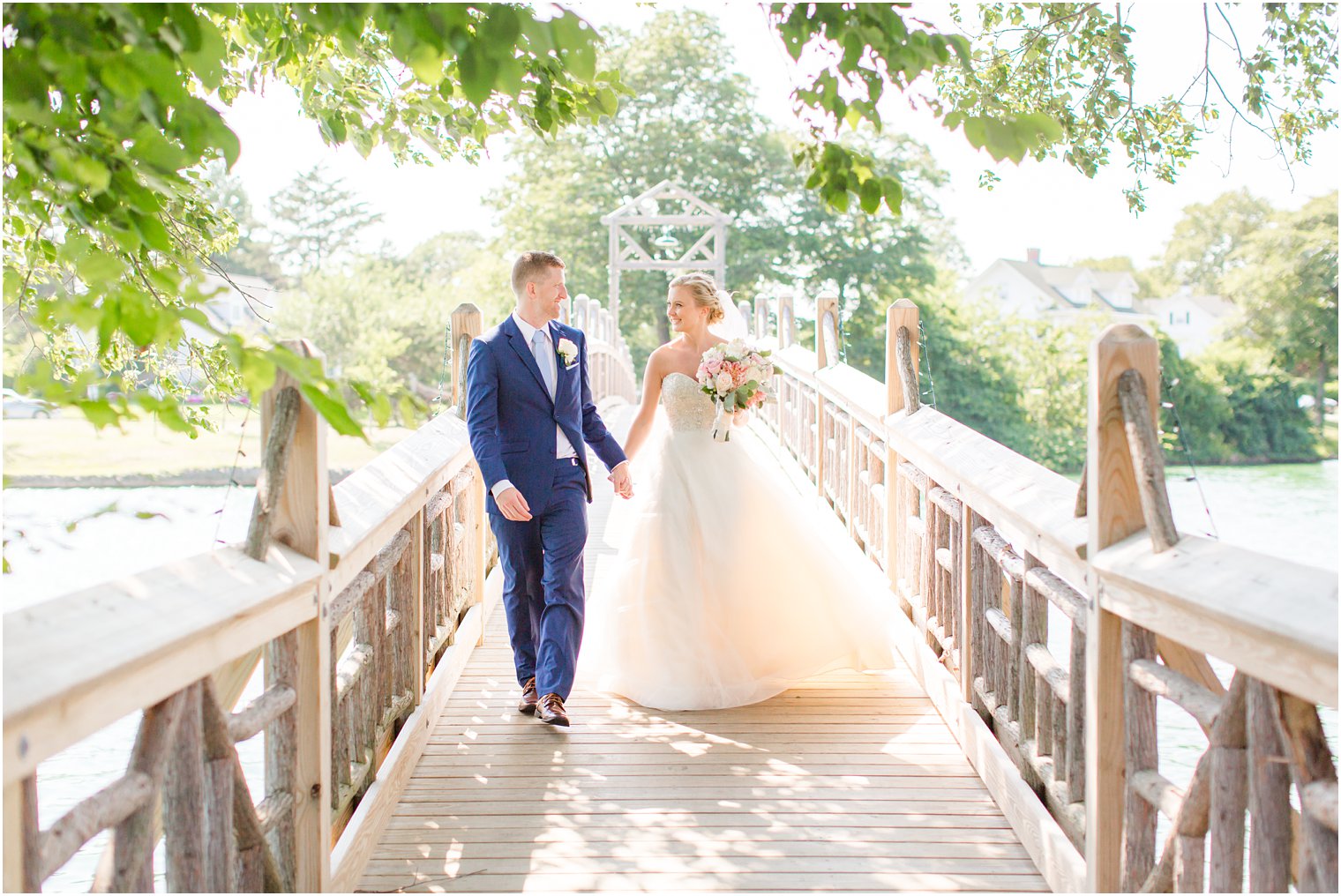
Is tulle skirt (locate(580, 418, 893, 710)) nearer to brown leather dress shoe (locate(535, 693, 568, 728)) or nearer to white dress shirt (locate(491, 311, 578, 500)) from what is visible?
brown leather dress shoe (locate(535, 693, 568, 728))

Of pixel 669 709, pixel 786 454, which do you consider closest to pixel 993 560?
pixel 669 709

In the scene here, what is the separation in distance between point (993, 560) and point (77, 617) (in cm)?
310

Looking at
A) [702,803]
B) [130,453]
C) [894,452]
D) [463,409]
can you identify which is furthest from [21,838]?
[130,453]

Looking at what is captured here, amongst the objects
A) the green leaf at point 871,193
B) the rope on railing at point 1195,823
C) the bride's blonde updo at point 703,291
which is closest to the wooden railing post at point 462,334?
the bride's blonde updo at point 703,291

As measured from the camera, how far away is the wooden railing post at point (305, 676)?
9.30ft

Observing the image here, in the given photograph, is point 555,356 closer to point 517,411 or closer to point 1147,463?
point 517,411

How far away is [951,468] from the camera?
4336mm

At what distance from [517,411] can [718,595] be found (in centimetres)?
117

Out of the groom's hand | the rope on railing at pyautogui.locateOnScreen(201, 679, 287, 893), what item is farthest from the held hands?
the rope on railing at pyautogui.locateOnScreen(201, 679, 287, 893)

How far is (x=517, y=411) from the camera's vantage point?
4.69 m

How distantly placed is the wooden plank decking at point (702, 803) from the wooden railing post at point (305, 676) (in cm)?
49

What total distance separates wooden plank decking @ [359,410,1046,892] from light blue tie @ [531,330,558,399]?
1.39 metres

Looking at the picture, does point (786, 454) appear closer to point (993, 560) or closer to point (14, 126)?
point (993, 560)

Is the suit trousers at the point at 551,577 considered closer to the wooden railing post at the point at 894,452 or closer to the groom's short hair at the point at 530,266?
the groom's short hair at the point at 530,266
